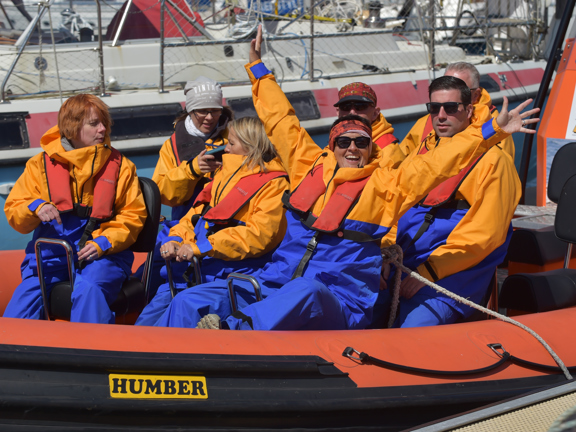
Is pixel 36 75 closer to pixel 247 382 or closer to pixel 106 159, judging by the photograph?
pixel 106 159

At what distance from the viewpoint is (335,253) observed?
7.93 ft

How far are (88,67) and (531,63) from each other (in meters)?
6.18

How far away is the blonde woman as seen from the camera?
2682mm

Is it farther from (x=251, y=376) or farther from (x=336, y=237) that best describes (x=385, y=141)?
(x=251, y=376)

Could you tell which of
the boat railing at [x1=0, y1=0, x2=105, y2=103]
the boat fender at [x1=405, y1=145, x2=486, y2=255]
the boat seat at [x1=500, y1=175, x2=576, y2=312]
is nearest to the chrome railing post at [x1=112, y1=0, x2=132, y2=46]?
the boat railing at [x1=0, y1=0, x2=105, y2=103]

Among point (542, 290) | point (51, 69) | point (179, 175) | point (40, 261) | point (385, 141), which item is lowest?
point (542, 290)

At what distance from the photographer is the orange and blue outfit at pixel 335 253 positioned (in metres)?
2.27

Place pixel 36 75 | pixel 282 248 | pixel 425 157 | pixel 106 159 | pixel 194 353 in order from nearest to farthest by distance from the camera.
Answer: pixel 194 353
pixel 425 157
pixel 282 248
pixel 106 159
pixel 36 75

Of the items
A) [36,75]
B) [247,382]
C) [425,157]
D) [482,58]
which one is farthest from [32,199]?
[482,58]

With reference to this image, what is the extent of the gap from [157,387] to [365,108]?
186 centimetres

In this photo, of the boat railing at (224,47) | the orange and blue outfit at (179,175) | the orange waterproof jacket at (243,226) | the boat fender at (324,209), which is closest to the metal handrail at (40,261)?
the orange waterproof jacket at (243,226)

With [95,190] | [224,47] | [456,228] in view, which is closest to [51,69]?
[224,47]

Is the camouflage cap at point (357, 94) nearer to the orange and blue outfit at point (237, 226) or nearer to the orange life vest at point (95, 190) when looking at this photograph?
the orange and blue outfit at point (237, 226)

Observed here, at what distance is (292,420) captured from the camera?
210 cm
